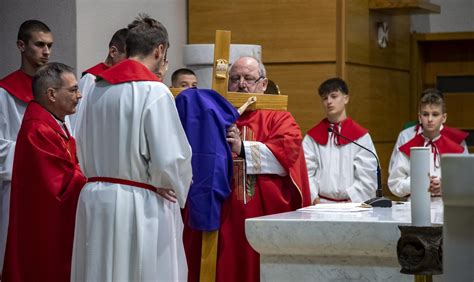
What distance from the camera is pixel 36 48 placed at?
19.6 feet

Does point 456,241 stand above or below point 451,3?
below

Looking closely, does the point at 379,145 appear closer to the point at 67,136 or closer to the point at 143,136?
the point at 67,136

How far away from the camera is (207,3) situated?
891cm

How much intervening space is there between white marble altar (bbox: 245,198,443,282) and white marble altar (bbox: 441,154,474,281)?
3.53ft

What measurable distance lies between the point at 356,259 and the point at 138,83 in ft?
5.04

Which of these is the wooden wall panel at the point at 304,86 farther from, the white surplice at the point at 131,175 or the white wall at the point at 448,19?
the white surplice at the point at 131,175

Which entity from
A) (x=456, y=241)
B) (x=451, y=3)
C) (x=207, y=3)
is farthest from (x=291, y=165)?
(x=451, y=3)

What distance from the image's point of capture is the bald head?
4.97 meters

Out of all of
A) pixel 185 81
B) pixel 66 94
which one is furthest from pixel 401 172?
pixel 66 94

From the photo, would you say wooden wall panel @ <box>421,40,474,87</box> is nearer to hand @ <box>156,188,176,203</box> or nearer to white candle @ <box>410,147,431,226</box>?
hand @ <box>156,188,176,203</box>

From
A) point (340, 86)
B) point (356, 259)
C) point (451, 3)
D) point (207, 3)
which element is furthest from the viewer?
point (451, 3)

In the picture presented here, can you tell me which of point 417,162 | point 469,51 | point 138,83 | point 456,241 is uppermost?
point 469,51

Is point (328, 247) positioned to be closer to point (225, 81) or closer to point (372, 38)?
point (225, 81)

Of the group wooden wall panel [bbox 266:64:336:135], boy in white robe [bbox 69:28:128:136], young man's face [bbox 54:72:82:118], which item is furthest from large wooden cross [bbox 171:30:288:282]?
wooden wall panel [bbox 266:64:336:135]
